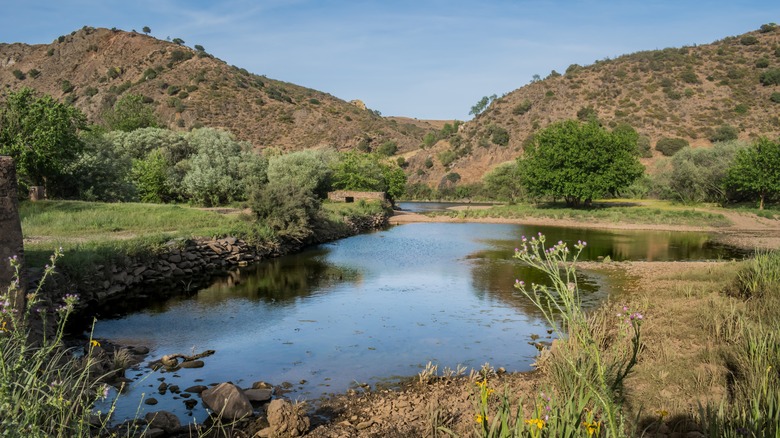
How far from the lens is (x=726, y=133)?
6681cm

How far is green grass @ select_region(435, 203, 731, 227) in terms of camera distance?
128ft

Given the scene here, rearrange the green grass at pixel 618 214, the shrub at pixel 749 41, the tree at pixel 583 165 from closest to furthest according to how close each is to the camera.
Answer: the green grass at pixel 618 214 → the tree at pixel 583 165 → the shrub at pixel 749 41

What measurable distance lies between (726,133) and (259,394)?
2923 inches

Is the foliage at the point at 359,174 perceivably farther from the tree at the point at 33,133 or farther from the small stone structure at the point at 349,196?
the tree at the point at 33,133

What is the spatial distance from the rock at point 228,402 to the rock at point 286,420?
60cm

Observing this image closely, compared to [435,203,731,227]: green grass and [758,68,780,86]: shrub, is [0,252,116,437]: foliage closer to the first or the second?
[435,203,731,227]: green grass

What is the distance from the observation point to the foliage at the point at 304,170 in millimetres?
40000

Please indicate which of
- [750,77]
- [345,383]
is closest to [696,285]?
[345,383]

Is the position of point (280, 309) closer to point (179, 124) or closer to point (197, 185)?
point (197, 185)

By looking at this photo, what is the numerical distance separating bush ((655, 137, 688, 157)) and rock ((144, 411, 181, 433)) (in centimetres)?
7282

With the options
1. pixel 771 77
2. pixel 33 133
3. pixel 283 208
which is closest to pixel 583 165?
pixel 283 208

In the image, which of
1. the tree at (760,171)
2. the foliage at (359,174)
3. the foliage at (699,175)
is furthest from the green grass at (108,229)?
the foliage at (699,175)

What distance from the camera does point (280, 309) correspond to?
47.3 feet

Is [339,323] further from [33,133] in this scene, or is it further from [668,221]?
[668,221]
